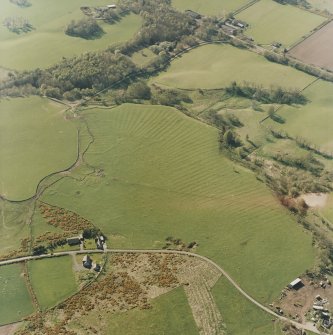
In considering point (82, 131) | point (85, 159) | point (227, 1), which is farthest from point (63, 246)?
point (227, 1)

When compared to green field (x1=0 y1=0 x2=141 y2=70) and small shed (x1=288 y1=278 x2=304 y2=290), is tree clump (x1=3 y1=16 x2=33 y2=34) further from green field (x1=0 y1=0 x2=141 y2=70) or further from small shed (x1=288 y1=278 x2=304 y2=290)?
small shed (x1=288 y1=278 x2=304 y2=290)

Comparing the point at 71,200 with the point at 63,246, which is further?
the point at 71,200

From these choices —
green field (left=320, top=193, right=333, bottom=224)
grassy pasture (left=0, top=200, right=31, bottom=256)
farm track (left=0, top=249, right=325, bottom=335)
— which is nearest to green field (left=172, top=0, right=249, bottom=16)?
green field (left=320, top=193, right=333, bottom=224)

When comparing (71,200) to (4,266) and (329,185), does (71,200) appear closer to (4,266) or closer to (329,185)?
(4,266)

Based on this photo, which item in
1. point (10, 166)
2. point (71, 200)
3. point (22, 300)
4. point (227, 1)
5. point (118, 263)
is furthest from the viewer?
point (227, 1)

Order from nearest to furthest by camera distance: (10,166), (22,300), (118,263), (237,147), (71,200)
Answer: (22,300)
(118,263)
(71,200)
(10,166)
(237,147)

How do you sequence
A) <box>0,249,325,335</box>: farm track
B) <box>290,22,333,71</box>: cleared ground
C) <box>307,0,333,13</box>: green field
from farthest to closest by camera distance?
<box>307,0,333,13</box>: green field → <box>290,22,333,71</box>: cleared ground → <box>0,249,325,335</box>: farm track
